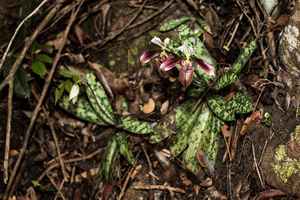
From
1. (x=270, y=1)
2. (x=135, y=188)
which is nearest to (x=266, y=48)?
(x=270, y=1)

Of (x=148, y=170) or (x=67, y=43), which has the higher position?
(x=67, y=43)

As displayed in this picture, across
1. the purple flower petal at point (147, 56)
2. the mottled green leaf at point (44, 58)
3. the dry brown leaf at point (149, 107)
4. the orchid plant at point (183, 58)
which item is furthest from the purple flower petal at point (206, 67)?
the mottled green leaf at point (44, 58)

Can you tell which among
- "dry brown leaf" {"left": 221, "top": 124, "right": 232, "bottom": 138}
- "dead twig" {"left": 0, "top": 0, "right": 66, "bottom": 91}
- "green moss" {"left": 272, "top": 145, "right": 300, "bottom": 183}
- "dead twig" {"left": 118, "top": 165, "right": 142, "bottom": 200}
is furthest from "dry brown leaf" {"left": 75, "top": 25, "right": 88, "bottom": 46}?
"green moss" {"left": 272, "top": 145, "right": 300, "bottom": 183}

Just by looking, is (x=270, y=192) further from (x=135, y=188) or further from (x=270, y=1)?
(x=270, y=1)

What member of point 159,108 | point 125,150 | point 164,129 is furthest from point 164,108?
point 125,150

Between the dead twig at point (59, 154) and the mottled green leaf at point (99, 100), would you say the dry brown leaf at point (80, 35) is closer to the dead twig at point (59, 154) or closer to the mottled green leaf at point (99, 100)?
the mottled green leaf at point (99, 100)

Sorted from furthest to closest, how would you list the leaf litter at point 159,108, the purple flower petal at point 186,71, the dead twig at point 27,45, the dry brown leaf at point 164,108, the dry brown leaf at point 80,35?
1. the dry brown leaf at point 80,35
2. the dry brown leaf at point 164,108
3. the leaf litter at point 159,108
4. the dead twig at point 27,45
5. the purple flower petal at point 186,71

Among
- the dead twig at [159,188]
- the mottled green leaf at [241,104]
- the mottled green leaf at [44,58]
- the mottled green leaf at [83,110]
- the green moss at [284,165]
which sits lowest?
the green moss at [284,165]
